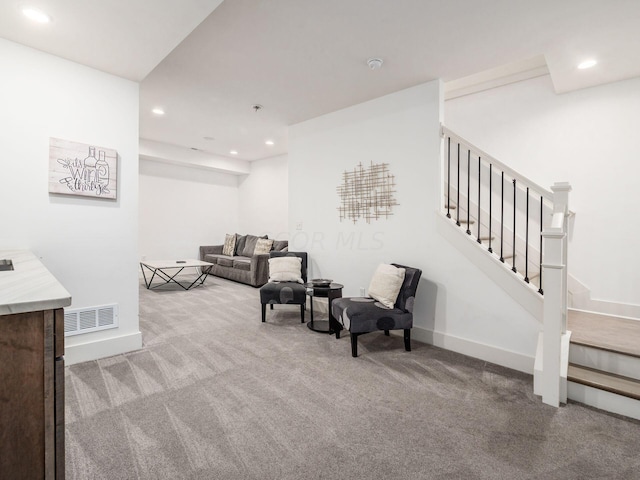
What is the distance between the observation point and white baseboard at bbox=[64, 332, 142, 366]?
2716mm

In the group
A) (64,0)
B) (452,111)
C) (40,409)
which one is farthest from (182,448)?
(452,111)

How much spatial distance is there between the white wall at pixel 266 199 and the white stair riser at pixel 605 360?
5496mm

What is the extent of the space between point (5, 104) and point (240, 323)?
9.66ft

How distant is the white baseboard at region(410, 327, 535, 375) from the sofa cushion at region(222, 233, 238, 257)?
5157 millimetres

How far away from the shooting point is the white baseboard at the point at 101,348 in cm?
272

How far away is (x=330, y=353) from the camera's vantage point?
9.92 ft

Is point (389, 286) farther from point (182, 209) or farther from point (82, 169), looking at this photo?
point (182, 209)

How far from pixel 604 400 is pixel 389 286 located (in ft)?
5.63

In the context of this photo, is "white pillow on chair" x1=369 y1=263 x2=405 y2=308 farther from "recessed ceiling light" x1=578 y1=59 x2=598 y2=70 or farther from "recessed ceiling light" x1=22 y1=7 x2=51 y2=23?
"recessed ceiling light" x1=22 y1=7 x2=51 y2=23

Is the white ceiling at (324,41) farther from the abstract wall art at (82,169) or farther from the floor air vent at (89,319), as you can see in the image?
the floor air vent at (89,319)

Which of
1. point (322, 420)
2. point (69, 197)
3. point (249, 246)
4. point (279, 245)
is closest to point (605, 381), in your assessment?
point (322, 420)

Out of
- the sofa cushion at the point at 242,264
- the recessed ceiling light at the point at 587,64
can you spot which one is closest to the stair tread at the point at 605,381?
the recessed ceiling light at the point at 587,64

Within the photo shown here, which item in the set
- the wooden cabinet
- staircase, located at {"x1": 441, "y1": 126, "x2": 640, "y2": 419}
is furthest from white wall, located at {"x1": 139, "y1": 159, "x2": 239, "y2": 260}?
the wooden cabinet

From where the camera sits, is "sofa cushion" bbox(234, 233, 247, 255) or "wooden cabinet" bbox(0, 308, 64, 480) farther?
"sofa cushion" bbox(234, 233, 247, 255)
